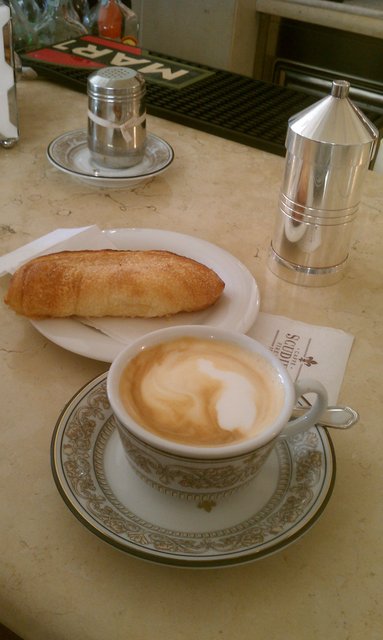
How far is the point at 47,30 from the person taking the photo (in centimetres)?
163

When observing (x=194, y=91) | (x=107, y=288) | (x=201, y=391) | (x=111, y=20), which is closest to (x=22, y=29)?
(x=111, y=20)

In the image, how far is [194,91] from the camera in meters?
1.32

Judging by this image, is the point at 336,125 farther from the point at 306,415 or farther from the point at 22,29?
the point at 22,29

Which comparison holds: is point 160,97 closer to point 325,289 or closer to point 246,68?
point 325,289

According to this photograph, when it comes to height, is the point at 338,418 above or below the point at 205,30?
above

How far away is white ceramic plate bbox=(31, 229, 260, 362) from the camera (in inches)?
25.6

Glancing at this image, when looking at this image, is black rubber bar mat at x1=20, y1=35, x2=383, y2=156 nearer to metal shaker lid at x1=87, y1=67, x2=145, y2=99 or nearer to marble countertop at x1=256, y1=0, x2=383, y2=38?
metal shaker lid at x1=87, y1=67, x2=145, y2=99

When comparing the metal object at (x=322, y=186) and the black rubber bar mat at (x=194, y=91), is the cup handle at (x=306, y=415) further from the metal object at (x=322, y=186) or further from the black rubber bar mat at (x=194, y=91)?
the black rubber bar mat at (x=194, y=91)

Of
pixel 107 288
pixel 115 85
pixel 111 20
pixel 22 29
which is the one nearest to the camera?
pixel 107 288

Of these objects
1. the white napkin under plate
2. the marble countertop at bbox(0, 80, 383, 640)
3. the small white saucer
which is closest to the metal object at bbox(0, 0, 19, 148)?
the small white saucer

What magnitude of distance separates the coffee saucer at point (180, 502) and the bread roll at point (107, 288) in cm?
14

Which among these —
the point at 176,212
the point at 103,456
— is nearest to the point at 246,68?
the point at 176,212

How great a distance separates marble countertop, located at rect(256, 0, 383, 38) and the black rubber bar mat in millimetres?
926

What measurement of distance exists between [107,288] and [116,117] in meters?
0.40
